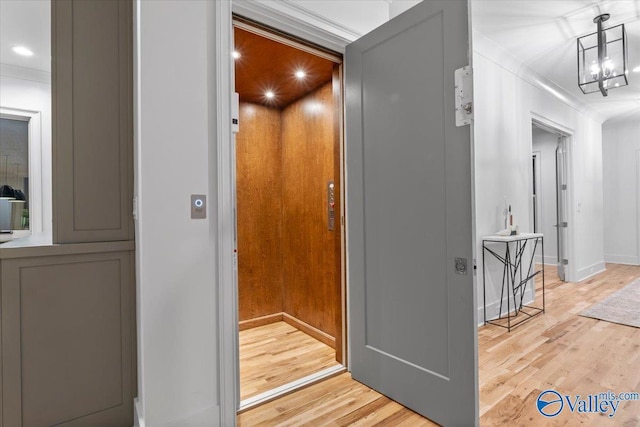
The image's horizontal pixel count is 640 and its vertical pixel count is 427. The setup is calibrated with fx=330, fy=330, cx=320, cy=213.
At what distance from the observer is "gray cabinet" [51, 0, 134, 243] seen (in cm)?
156

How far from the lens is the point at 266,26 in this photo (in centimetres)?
198

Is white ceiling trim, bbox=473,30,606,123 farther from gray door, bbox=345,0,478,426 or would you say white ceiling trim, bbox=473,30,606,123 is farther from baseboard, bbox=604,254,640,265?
baseboard, bbox=604,254,640,265

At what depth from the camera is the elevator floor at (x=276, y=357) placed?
7.50 ft

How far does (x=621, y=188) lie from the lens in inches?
261

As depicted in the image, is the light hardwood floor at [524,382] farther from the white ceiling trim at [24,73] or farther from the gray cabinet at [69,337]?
the white ceiling trim at [24,73]

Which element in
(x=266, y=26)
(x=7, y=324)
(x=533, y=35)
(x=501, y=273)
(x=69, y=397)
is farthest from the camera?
(x=501, y=273)

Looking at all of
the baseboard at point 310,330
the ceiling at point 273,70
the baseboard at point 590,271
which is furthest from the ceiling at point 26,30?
the baseboard at point 590,271

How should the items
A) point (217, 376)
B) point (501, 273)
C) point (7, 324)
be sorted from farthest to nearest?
point (501, 273)
point (217, 376)
point (7, 324)

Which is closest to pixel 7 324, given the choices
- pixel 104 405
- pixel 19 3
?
pixel 104 405

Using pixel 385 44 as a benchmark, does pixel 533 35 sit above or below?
above

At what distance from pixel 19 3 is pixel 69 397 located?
261 cm

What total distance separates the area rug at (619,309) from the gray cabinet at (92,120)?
4.50 m

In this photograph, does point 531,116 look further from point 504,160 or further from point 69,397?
point 69,397

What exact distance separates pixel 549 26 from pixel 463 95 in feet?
8.08
